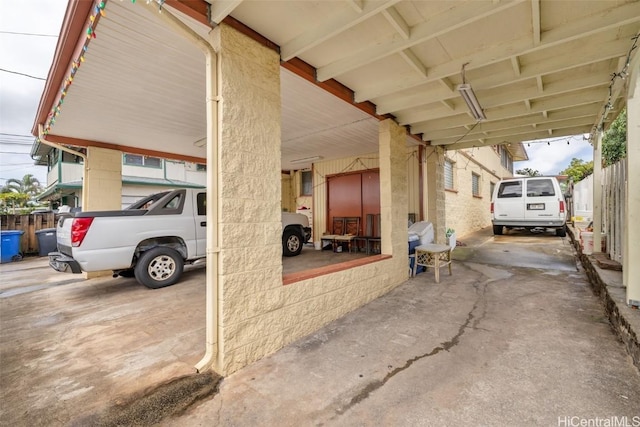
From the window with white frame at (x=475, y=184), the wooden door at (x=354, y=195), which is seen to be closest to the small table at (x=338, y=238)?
the wooden door at (x=354, y=195)

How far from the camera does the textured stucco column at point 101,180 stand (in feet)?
18.2

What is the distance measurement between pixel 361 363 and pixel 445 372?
0.68 metres

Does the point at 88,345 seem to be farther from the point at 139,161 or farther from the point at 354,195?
the point at 139,161

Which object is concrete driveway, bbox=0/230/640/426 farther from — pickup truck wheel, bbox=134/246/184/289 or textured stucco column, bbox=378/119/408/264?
textured stucco column, bbox=378/119/408/264

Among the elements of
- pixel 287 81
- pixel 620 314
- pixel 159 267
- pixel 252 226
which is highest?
pixel 287 81

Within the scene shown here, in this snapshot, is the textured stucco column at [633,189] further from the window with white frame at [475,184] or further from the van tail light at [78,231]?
the window with white frame at [475,184]

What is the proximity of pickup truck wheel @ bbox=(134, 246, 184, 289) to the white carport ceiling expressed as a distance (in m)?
2.33

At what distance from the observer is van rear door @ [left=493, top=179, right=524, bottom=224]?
29.4ft

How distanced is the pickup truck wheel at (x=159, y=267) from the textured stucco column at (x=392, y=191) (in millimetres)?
3704

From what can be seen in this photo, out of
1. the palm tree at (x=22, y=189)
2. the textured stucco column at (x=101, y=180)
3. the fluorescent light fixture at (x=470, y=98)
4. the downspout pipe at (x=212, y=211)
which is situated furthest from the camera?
the palm tree at (x=22, y=189)

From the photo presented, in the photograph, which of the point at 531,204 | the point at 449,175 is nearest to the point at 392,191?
A: the point at 449,175

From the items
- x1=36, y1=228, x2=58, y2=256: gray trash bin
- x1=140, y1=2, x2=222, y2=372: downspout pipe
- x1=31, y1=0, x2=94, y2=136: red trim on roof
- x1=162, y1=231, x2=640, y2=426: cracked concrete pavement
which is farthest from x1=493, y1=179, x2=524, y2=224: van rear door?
x1=36, y1=228, x2=58, y2=256: gray trash bin

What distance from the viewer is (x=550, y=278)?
4.78 meters

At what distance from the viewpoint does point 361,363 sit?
2.35 meters
